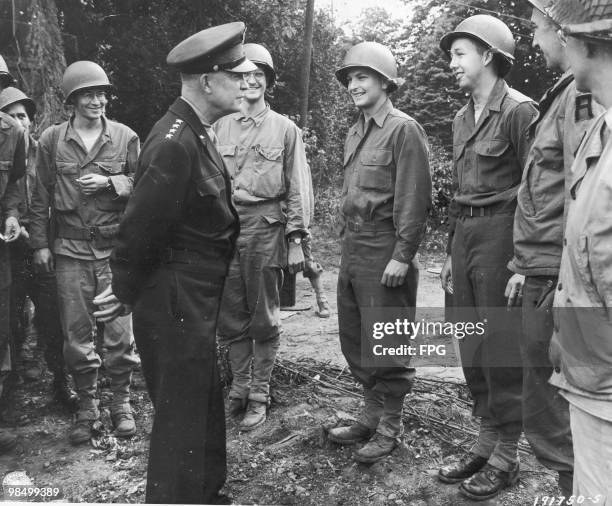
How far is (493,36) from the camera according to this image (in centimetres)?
292

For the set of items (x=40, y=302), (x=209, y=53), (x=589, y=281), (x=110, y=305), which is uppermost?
(x=209, y=53)

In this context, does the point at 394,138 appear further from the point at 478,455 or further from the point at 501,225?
the point at 478,455

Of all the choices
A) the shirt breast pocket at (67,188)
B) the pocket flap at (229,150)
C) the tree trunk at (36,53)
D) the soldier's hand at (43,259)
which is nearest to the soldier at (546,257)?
the pocket flap at (229,150)

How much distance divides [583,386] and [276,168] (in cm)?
240

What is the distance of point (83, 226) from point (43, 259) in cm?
32

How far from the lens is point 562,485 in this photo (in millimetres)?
2260

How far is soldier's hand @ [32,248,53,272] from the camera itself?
3.55 metres

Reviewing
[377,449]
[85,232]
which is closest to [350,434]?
[377,449]

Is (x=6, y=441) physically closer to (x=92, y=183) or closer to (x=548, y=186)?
(x=92, y=183)

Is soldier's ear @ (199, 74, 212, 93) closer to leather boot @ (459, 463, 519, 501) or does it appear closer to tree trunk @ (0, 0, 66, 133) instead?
leather boot @ (459, 463, 519, 501)

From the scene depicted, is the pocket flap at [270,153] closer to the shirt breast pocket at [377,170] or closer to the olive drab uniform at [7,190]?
the shirt breast pocket at [377,170]

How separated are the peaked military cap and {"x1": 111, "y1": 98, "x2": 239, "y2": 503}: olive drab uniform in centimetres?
16

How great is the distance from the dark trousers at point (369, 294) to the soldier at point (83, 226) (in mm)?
1370

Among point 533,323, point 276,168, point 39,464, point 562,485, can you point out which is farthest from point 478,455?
point 39,464
